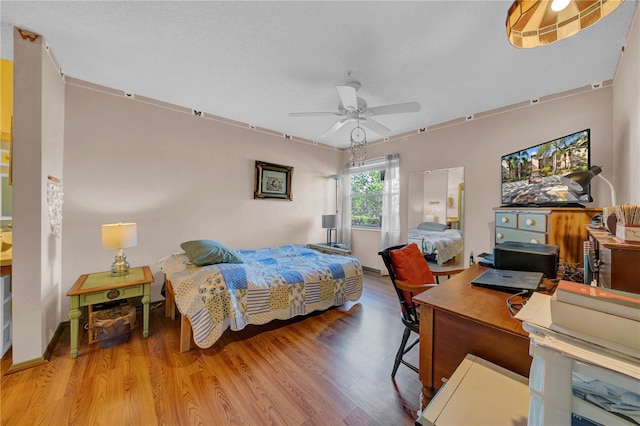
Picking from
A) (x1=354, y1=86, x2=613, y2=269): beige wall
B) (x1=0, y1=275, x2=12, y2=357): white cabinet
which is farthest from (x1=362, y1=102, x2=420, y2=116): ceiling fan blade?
(x1=0, y1=275, x2=12, y2=357): white cabinet

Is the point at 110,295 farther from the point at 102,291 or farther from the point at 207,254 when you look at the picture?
the point at 207,254

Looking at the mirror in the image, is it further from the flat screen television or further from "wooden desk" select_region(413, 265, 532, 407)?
"wooden desk" select_region(413, 265, 532, 407)

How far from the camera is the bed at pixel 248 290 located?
201 centimetres

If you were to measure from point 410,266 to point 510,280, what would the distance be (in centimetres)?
62

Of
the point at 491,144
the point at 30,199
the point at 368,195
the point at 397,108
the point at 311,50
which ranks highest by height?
the point at 311,50

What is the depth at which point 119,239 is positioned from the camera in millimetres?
2258

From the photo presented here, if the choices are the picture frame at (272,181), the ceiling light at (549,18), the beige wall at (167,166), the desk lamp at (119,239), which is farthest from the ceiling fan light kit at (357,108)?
the desk lamp at (119,239)

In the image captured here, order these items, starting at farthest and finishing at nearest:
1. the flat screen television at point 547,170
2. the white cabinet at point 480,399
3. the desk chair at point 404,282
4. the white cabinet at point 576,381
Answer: the flat screen television at point 547,170 → the desk chair at point 404,282 → the white cabinet at point 480,399 → the white cabinet at point 576,381

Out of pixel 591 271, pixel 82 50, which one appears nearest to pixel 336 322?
pixel 591 271

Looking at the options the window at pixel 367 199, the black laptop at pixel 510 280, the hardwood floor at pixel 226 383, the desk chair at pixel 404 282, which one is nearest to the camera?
the black laptop at pixel 510 280

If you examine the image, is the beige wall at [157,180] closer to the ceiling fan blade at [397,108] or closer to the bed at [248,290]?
the bed at [248,290]

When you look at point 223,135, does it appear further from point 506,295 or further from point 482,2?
point 506,295

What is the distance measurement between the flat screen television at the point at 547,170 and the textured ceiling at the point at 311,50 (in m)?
0.71

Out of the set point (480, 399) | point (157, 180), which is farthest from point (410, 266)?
point (157, 180)
